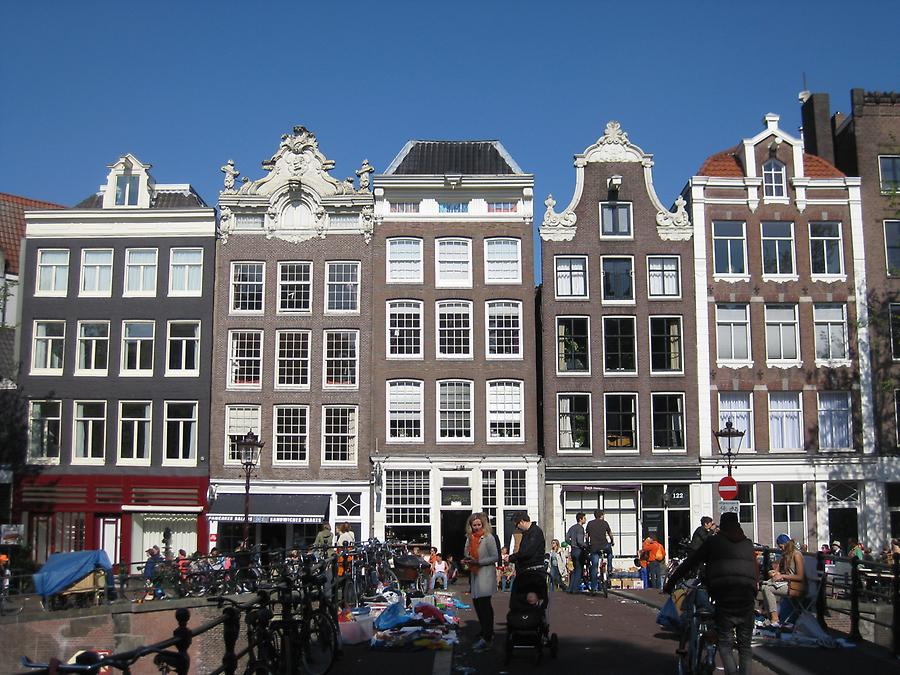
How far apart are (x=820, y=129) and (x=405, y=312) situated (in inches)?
740

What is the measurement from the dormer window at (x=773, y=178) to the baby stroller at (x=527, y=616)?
29267mm

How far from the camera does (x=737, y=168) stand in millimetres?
40469

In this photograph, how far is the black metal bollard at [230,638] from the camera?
30.0 ft

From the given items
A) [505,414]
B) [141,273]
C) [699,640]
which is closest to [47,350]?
[141,273]

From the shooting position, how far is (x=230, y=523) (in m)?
38.3

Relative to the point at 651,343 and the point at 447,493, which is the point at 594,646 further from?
the point at 651,343

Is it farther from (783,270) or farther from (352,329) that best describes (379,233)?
(783,270)

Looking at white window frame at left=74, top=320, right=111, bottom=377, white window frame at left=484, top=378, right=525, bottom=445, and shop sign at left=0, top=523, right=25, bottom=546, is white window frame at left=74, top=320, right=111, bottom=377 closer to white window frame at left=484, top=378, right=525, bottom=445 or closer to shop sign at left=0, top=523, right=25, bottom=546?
shop sign at left=0, top=523, right=25, bottom=546

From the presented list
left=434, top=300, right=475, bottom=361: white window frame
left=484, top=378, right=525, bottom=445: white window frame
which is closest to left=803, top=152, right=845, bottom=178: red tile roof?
left=484, top=378, right=525, bottom=445: white window frame

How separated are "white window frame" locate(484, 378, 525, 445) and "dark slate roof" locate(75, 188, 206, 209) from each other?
1420cm

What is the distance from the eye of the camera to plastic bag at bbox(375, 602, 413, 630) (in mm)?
16984

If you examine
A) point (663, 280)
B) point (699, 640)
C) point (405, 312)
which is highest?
point (663, 280)

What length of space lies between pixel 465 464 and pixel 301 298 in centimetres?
893

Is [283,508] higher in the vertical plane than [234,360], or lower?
lower
